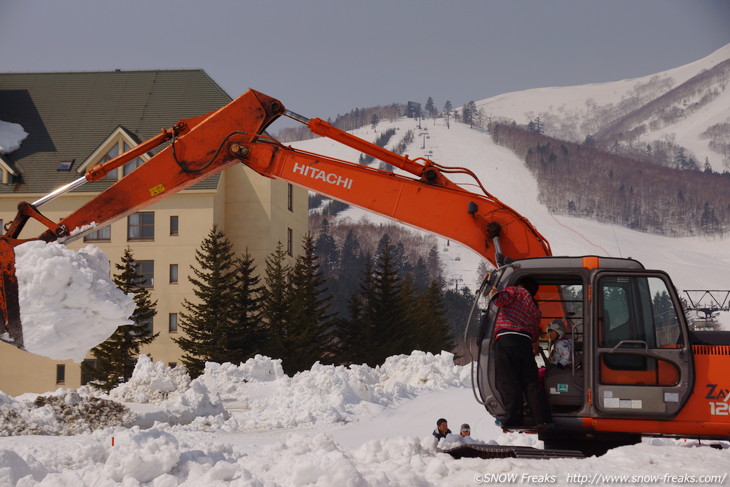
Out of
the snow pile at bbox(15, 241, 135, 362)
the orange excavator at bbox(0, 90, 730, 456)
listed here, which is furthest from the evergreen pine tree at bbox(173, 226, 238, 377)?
the orange excavator at bbox(0, 90, 730, 456)

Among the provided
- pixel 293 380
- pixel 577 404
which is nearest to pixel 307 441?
pixel 577 404

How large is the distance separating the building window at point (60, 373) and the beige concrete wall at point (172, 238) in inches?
5.3

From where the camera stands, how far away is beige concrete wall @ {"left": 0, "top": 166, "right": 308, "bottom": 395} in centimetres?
4134

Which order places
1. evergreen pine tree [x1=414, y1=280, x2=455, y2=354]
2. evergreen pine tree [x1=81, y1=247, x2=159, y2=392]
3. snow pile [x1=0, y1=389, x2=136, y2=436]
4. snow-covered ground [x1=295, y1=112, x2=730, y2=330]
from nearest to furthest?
snow pile [x1=0, y1=389, x2=136, y2=436], evergreen pine tree [x1=81, y1=247, x2=159, y2=392], evergreen pine tree [x1=414, y1=280, x2=455, y2=354], snow-covered ground [x1=295, y1=112, x2=730, y2=330]

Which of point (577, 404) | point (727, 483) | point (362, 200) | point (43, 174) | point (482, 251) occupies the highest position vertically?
point (43, 174)

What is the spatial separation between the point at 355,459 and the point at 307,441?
1035 mm

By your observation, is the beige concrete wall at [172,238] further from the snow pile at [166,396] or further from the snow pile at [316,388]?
the snow pile at [166,396]

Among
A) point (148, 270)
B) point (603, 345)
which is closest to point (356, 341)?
point (148, 270)

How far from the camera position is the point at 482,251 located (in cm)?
1119

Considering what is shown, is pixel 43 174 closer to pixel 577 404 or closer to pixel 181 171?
pixel 181 171

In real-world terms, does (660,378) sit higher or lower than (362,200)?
lower

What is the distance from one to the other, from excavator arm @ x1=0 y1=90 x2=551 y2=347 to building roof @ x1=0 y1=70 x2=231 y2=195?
1235 inches

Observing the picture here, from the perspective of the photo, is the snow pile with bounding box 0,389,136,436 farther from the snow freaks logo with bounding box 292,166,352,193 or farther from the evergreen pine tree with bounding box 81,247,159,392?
the evergreen pine tree with bounding box 81,247,159,392

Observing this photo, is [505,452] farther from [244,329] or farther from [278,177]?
[244,329]
